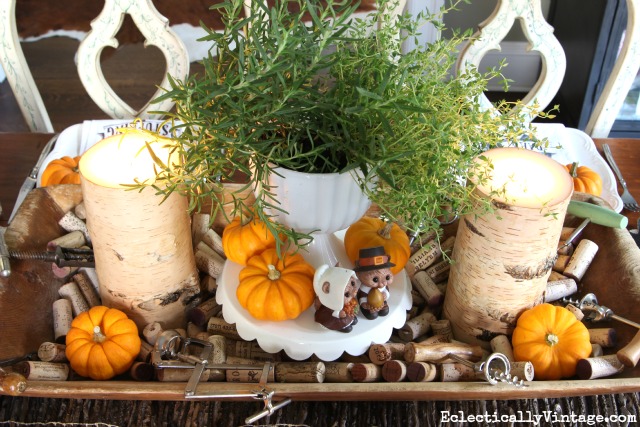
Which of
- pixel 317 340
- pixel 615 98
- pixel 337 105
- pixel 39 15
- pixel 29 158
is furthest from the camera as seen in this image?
pixel 39 15

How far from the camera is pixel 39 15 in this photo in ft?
10.9

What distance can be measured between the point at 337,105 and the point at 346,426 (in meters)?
0.39

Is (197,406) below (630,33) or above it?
below

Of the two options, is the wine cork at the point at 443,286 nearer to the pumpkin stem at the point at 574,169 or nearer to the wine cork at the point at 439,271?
the wine cork at the point at 439,271

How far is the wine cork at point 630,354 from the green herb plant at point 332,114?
0.26 metres

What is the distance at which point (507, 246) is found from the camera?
0.87m

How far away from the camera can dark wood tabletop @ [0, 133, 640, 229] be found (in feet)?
4.26

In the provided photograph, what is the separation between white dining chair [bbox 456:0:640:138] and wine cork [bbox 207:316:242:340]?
802 millimetres

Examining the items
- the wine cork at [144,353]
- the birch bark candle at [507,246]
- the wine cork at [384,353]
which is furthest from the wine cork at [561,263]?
the wine cork at [144,353]

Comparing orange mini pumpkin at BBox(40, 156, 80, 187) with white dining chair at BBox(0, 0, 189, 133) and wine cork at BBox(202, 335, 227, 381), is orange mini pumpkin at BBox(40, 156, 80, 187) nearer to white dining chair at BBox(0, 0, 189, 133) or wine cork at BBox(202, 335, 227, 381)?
white dining chair at BBox(0, 0, 189, 133)

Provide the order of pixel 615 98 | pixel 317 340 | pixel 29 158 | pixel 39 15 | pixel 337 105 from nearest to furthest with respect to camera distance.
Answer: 1. pixel 337 105
2. pixel 317 340
3. pixel 29 158
4. pixel 615 98
5. pixel 39 15

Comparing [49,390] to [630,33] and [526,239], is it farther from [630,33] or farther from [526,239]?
[630,33]

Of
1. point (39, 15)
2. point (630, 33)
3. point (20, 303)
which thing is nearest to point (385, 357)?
point (20, 303)

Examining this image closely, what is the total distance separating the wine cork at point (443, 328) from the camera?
98 centimetres
